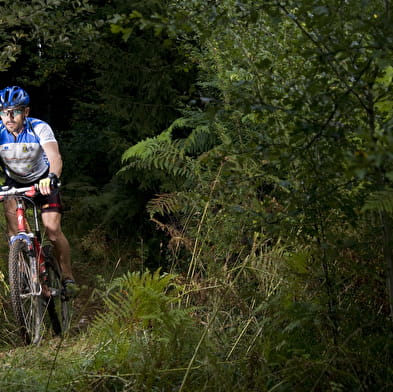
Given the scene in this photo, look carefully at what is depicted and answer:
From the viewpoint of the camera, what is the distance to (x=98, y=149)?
12438mm

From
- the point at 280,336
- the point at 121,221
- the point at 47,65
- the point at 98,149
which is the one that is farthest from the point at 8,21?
the point at 47,65

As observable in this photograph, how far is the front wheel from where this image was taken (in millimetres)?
5789

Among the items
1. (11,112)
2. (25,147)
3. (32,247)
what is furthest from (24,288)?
(11,112)

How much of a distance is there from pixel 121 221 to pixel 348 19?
23.4ft

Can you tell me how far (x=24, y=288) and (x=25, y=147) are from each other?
3.99 ft

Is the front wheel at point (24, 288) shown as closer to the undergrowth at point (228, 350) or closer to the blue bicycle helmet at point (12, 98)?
the undergrowth at point (228, 350)

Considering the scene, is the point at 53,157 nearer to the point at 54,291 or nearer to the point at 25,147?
the point at 25,147

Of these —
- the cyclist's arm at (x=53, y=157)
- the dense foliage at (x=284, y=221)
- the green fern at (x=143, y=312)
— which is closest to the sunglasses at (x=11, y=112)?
the cyclist's arm at (x=53, y=157)

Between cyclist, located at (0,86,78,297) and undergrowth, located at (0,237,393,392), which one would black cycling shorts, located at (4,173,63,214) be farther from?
undergrowth, located at (0,237,393,392)

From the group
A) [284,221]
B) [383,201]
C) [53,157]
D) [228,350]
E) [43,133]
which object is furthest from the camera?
[43,133]

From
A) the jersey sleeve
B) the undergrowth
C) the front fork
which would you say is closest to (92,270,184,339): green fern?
the undergrowth

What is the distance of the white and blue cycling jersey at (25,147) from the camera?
6.32 meters

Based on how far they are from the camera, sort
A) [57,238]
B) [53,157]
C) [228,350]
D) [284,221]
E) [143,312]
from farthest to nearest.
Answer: [57,238]
[53,157]
[143,312]
[228,350]
[284,221]

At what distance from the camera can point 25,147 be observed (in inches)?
251
